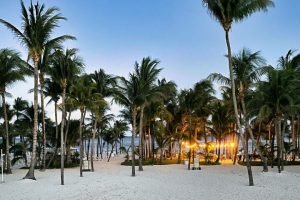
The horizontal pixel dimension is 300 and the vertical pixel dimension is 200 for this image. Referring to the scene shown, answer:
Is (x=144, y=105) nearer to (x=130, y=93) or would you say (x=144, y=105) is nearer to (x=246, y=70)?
(x=130, y=93)

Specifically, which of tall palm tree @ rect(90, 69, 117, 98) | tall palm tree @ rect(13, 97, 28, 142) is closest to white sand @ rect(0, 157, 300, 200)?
tall palm tree @ rect(90, 69, 117, 98)

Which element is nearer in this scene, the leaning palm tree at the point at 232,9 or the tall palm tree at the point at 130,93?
the leaning palm tree at the point at 232,9

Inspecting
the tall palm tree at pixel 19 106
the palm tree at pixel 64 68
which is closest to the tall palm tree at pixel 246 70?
the palm tree at pixel 64 68

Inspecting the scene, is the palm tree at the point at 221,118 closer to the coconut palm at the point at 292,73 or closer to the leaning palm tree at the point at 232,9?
the coconut palm at the point at 292,73

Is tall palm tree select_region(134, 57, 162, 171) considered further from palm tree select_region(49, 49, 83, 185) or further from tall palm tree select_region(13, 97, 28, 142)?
tall palm tree select_region(13, 97, 28, 142)

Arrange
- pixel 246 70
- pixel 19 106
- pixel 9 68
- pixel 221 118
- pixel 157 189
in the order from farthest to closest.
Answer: pixel 19 106, pixel 221 118, pixel 9 68, pixel 246 70, pixel 157 189

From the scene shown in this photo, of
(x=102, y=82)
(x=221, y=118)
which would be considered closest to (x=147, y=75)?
(x=102, y=82)

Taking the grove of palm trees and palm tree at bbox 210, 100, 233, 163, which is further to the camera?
palm tree at bbox 210, 100, 233, 163

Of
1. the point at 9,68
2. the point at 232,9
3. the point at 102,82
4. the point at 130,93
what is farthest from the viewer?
the point at 102,82

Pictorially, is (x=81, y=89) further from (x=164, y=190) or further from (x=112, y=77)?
(x=164, y=190)

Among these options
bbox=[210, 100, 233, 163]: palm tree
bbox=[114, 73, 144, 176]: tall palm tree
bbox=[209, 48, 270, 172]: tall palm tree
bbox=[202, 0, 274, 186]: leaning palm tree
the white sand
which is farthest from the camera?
bbox=[210, 100, 233, 163]: palm tree

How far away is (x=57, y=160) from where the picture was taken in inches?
1225

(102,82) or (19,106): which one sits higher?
(102,82)

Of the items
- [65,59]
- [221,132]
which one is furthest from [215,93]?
[65,59]
